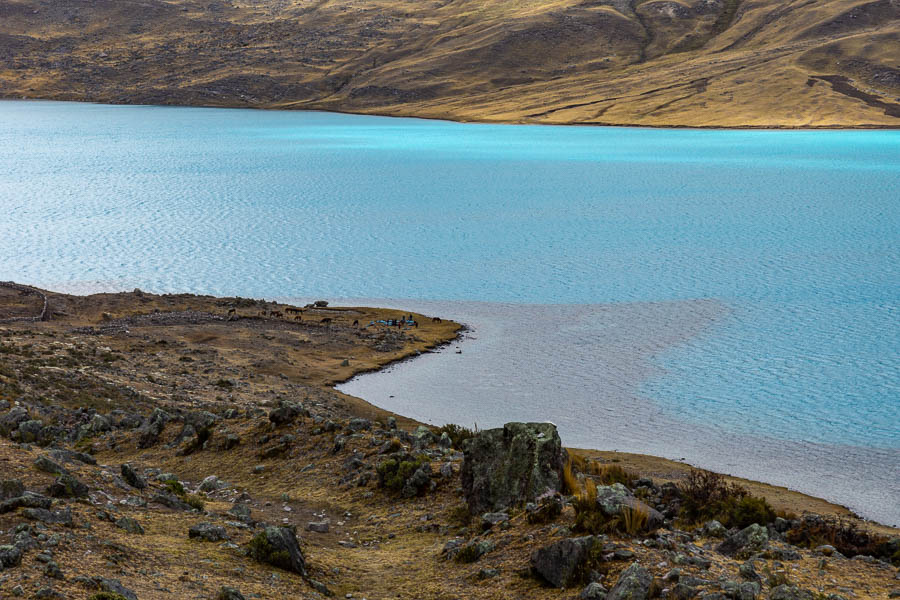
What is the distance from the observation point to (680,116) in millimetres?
168875

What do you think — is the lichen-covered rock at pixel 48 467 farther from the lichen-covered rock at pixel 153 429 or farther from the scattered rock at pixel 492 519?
the lichen-covered rock at pixel 153 429

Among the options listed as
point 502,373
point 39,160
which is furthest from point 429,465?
point 39,160

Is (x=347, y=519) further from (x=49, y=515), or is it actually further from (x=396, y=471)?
(x=49, y=515)

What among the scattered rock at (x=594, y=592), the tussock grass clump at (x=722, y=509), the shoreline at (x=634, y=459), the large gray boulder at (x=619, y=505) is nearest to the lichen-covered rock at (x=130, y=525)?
the scattered rock at (x=594, y=592)

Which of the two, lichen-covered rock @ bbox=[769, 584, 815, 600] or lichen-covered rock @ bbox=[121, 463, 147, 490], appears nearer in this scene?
lichen-covered rock @ bbox=[769, 584, 815, 600]

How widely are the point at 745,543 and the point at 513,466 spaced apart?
11.6ft

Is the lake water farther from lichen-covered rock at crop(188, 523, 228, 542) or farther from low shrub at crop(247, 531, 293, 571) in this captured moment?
lichen-covered rock at crop(188, 523, 228, 542)

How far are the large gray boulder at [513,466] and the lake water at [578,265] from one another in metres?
11.1

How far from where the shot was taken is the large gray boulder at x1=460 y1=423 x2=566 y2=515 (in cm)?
1334

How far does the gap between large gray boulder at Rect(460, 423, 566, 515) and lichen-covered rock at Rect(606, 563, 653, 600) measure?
337 cm

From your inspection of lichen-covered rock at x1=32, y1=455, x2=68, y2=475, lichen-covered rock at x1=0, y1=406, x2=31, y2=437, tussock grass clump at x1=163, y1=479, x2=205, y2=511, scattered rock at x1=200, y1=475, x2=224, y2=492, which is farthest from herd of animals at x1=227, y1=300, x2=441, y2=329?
lichen-covered rock at x1=32, y1=455, x2=68, y2=475

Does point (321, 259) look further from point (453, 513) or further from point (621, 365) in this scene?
point (453, 513)

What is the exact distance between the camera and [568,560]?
10594mm

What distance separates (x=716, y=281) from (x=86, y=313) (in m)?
32.3
